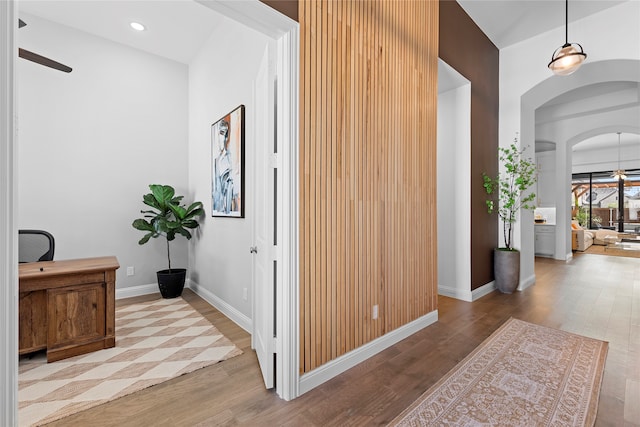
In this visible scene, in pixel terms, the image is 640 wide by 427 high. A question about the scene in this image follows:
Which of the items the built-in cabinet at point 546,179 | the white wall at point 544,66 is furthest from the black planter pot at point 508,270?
the built-in cabinet at point 546,179

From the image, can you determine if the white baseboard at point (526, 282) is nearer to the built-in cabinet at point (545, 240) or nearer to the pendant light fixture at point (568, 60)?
the pendant light fixture at point (568, 60)

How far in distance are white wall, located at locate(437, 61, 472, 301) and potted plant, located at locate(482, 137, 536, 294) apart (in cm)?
50

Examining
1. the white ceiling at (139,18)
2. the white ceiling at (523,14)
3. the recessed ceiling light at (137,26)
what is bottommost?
the recessed ceiling light at (137,26)

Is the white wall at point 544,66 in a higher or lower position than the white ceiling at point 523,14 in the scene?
lower

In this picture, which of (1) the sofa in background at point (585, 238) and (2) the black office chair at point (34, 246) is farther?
(1) the sofa in background at point (585, 238)

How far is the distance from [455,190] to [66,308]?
437cm

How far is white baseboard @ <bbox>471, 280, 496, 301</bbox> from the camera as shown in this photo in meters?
3.97

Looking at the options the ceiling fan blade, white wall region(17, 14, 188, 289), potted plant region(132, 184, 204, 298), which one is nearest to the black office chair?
white wall region(17, 14, 188, 289)

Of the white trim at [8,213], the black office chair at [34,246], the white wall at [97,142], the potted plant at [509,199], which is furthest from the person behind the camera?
the potted plant at [509,199]

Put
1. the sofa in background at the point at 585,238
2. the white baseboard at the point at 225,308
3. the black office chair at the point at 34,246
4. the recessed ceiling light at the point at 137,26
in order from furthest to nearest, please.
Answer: the sofa in background at the point at 585,238 → the recessed ceiling light at the point at 137,26 → the white baseboard at the point at 225,308 → the black office chair at the point at 34,246

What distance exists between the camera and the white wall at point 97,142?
3566 mm

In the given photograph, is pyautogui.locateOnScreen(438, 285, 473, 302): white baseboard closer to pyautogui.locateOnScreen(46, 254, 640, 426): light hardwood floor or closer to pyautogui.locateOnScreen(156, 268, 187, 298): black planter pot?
pyautogui.locateOnScreen(46, 254, 640, 426): light hardwood floor

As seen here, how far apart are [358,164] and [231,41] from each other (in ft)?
7.97

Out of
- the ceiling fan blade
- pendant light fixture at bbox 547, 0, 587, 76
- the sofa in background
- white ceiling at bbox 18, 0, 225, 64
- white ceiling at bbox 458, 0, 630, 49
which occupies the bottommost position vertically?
the sofa in background
